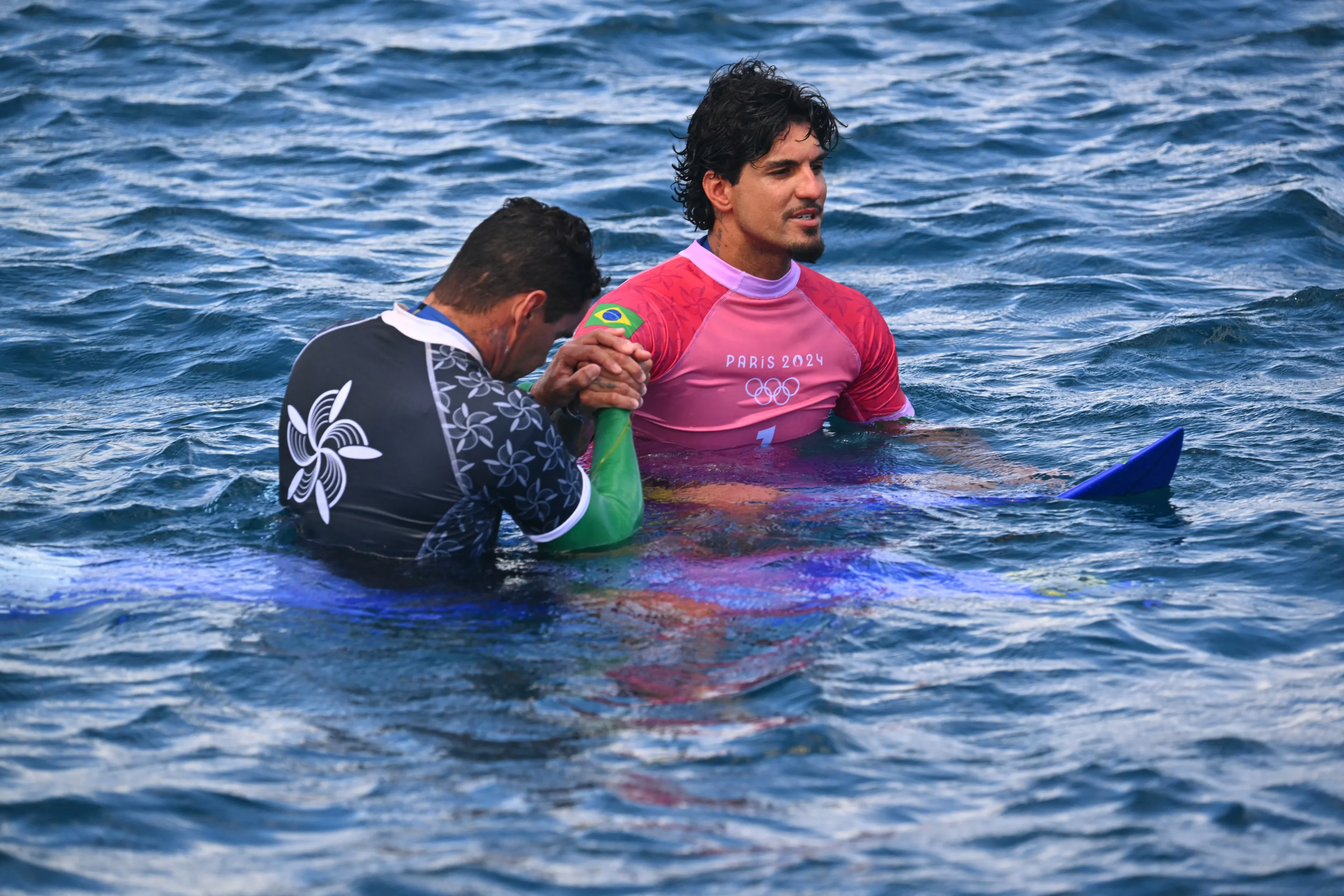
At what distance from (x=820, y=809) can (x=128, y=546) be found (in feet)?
10.4

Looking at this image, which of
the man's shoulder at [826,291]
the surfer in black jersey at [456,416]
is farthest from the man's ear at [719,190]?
the surfer in black jersey at [456,416]

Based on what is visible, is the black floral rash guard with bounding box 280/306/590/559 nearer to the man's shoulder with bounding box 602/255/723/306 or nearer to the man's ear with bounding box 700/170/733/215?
the man's shoulder with bounding box 602/255/723/306

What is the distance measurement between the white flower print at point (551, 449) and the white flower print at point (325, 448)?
0.54 meters

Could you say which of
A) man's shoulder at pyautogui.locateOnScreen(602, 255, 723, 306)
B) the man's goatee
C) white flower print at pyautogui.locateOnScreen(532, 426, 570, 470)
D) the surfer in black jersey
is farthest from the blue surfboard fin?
white flower print at pyautogui.locateOnScreen(532, 426, 570, 470)

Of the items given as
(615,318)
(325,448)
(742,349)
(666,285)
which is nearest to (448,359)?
(325,448)

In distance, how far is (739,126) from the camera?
616 centimetres

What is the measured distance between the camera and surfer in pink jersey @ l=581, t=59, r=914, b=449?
6137 mm

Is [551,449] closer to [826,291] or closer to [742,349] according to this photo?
[742,349]

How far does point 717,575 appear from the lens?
17.0ft

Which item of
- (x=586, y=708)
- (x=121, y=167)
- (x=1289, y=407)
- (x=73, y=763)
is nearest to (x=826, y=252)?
(x=1289, y=407)

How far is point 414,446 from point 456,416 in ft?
0.58

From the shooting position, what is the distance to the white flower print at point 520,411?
4680mm

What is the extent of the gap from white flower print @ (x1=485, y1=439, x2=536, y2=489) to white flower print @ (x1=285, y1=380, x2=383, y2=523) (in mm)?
396

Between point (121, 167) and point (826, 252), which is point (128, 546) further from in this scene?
point (121, 167)
